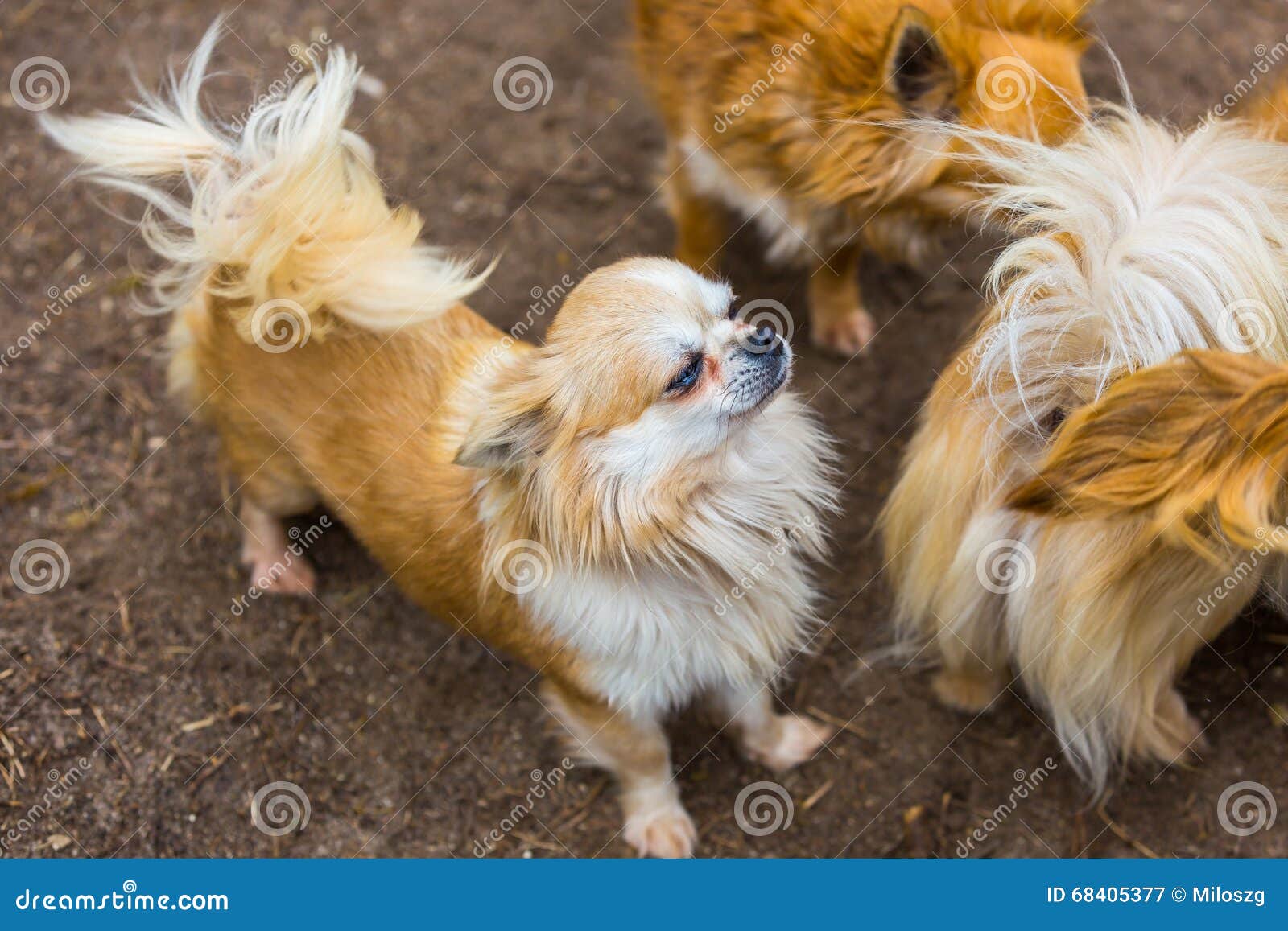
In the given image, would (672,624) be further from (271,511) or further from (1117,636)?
(271,511)

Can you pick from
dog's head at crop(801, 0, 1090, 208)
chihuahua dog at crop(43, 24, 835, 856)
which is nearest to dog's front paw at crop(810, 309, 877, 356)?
dog's head at crop(801, 0, 1090, 208)

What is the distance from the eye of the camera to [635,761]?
2924 millimetres

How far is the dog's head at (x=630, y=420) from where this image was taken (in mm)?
2242

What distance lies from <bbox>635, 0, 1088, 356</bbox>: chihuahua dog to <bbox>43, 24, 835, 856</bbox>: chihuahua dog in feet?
2.57

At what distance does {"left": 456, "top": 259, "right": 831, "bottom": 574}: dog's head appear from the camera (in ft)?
7.36

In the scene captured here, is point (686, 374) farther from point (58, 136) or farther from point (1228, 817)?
point (1228, 817)

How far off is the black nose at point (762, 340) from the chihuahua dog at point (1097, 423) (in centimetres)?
52

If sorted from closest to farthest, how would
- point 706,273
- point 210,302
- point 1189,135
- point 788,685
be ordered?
point 1189,135 < point 210,302 < point 788,685 < point 706,273

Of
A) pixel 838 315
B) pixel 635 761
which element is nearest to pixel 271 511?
pixel 635 761

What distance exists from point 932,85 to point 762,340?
3.41 ft

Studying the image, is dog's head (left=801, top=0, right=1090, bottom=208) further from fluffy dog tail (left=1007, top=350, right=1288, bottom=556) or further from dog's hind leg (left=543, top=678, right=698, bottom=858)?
dog's hind leg (left=543, top=678, right=698, bottom=858)

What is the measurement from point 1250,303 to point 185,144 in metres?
2.56

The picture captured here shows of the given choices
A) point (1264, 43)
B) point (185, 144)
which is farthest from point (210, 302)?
point (1264, 43)

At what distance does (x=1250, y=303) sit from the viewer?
2.23 meters
